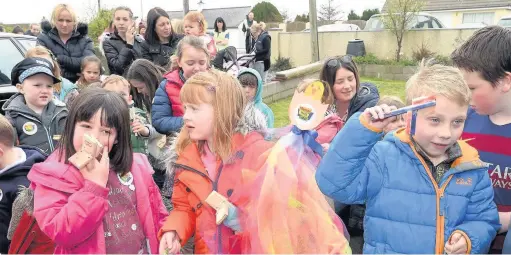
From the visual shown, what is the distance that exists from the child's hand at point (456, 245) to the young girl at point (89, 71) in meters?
3.98

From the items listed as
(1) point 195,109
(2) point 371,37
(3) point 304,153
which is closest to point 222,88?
(1) point 195,109

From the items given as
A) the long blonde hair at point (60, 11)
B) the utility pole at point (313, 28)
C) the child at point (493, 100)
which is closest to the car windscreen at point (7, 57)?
the long blonde hair at point (60, 11)

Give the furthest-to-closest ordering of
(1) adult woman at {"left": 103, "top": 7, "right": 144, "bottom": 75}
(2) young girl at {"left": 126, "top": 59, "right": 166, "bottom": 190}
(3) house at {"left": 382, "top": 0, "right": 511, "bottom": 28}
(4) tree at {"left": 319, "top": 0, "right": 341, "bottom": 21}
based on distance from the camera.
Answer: (4) tree at {"left": 319, "top": 0, "right": 341, "bottom": 21}, (3) house at {"left": 382, "top": 0, "right": 511, "bottom": 28}, (1) adult woman at {"left": 103, "top": 7, "right": 144, "bottom": 75}, (2) young girl at {"left": 126, "top": 59, "right": 166, "bottom": 190}

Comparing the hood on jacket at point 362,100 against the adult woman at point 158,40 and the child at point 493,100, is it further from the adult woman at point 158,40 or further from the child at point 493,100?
the adult woman at point 158,40

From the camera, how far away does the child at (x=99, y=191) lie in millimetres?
1932

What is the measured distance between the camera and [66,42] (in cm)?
528

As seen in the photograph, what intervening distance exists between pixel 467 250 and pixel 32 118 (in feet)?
9.16

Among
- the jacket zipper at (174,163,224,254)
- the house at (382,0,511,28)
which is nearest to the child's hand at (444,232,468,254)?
the jacket zipper at (174,163,224,254)

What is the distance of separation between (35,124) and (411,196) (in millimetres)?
2528

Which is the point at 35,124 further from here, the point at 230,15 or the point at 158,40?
the point at 230,15

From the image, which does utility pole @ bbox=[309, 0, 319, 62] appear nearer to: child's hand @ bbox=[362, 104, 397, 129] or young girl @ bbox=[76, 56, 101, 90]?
young girl @ bbox=[76, 56, 101, 90]

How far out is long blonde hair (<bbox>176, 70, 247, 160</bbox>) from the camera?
224cm

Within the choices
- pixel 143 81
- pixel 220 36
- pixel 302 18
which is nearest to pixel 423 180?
pixel 143 81

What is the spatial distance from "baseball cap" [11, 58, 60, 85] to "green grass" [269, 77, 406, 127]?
433 centimetres
